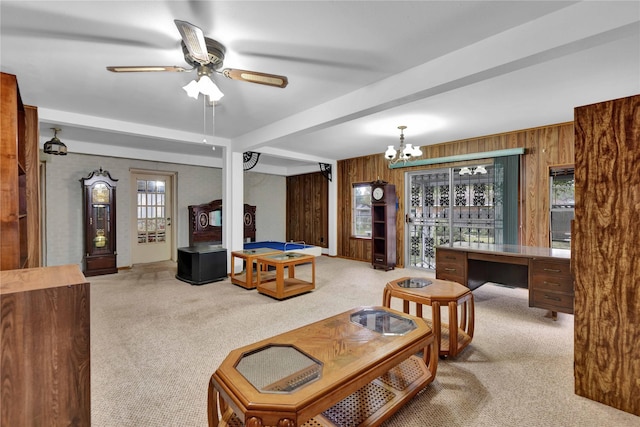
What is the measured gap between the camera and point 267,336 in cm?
266

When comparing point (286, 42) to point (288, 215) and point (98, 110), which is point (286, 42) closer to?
point (98, 110)

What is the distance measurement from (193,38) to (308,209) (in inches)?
255

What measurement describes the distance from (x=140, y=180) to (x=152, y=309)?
378 centimetres

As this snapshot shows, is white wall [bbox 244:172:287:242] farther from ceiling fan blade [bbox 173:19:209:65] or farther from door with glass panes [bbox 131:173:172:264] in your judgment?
ceiling fan blade [bbox 173:19:209:65]

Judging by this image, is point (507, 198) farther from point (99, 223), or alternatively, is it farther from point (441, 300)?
point (99, 223)

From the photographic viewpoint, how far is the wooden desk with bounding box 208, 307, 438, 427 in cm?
110

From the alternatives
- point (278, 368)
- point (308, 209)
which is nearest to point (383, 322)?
point (278, 368)

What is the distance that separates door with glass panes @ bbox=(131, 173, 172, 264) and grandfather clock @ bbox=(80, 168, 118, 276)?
2.50 ft

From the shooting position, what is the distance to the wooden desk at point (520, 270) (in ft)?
9.14

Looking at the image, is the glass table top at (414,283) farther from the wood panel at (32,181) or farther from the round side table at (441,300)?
the wood panel at (32,181)

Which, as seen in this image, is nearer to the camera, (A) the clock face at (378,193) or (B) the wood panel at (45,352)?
(B) the wood panel at (45,352)

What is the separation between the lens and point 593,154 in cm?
178

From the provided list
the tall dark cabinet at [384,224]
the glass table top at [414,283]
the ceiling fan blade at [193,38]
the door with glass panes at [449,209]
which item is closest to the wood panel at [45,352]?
the ceiling fan blade at [193,38]

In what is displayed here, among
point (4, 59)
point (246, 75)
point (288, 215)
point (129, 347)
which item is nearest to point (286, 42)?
point (246, 75)
